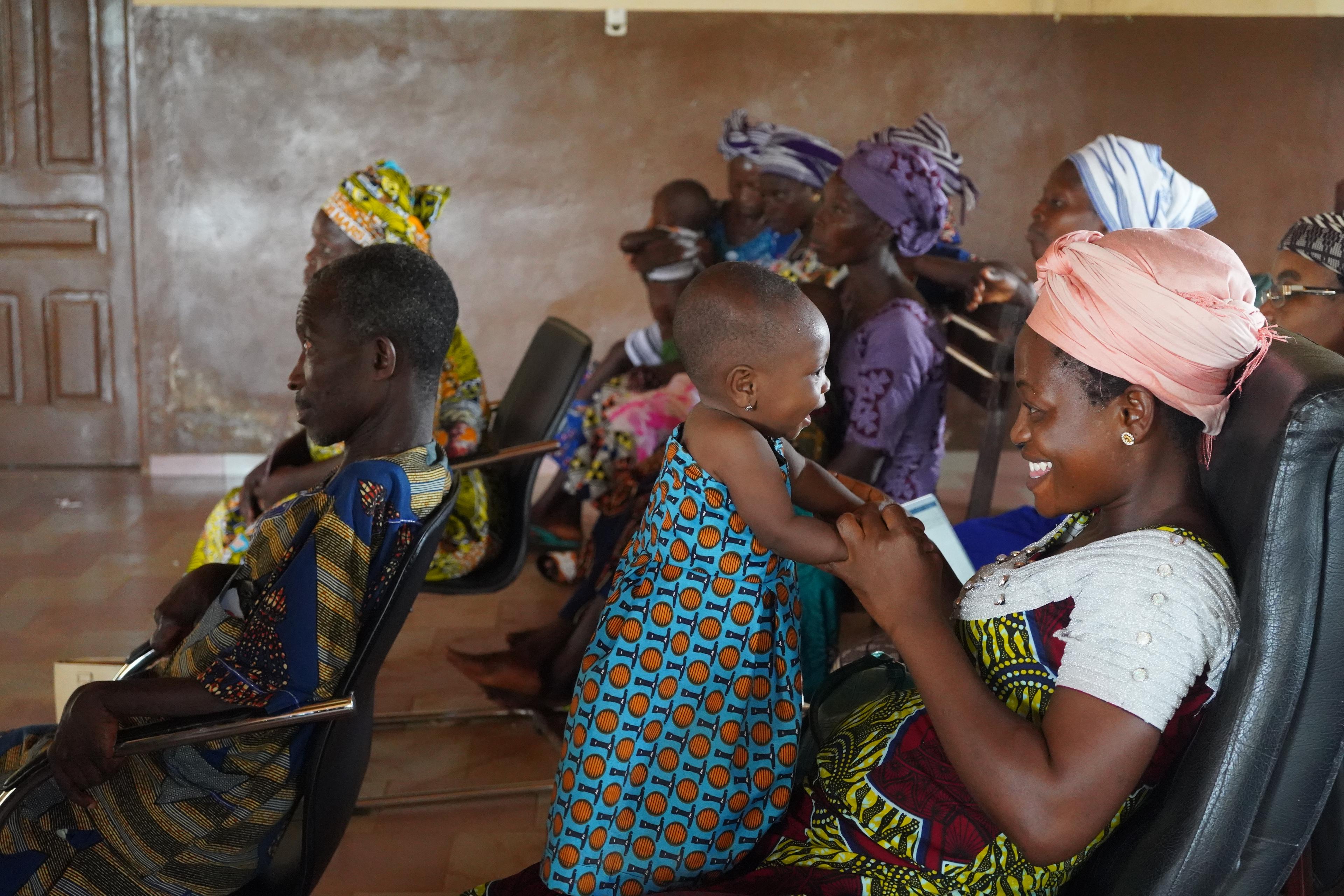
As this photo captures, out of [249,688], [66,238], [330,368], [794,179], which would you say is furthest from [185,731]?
[66,238]

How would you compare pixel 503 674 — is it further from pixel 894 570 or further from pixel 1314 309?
pixel 1314 309

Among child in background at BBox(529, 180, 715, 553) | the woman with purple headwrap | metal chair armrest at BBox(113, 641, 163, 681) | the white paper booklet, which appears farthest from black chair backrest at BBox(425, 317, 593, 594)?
the white paper booklet

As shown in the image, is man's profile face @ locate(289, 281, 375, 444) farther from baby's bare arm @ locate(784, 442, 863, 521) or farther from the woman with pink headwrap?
the woman with pink headwrap

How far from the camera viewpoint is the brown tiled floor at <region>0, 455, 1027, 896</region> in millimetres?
2688

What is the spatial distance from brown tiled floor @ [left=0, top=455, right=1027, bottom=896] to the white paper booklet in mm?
1263

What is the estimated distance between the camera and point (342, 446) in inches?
116

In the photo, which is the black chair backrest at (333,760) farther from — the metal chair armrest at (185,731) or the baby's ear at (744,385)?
the baby's ear at (744,385)

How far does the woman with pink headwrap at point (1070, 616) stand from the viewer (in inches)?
45.7

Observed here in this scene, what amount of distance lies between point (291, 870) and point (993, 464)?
2245mm

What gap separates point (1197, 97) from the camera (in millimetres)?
5949

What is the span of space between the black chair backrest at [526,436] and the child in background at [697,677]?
1.42m

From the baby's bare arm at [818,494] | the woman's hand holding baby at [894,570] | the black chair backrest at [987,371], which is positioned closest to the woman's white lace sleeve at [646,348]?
the black chair backrest at [987,371]

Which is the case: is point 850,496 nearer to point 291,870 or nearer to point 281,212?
point 291,870

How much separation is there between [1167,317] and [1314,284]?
6.00 feet
